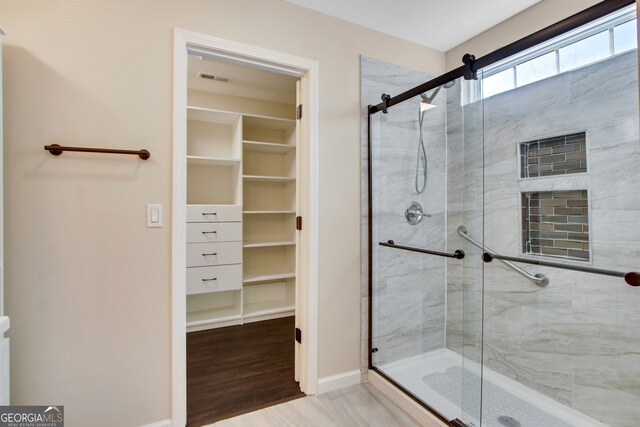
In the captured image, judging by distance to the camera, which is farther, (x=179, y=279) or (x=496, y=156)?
(x=496, y=156)

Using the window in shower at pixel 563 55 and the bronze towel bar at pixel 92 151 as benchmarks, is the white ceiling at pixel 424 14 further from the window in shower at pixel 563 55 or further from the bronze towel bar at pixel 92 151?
the bronze towel bar at pixel 92 151

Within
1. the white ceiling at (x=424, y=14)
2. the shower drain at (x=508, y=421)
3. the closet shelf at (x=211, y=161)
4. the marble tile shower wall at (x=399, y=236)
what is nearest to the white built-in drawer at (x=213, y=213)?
the closet shelf at (x=211, y=161)

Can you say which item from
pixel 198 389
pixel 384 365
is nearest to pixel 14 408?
pixel 198 389

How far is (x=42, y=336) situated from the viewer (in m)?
1.42

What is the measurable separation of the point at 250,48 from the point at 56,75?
3.19ft

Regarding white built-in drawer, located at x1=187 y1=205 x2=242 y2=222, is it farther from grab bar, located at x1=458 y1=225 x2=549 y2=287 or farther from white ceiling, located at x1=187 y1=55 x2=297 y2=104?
grab bar, located at x1=458 y1=225 x2=549 y2=287

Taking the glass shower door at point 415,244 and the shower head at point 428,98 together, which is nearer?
the shower head at point 428,98

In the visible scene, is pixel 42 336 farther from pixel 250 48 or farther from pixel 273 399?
pixel 250 48

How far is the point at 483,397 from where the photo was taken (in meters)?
1.65

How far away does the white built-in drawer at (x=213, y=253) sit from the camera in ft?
9.99

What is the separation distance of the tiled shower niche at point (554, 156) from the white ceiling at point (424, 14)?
96 cm

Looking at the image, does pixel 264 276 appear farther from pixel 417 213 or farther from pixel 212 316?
pixel 417 213

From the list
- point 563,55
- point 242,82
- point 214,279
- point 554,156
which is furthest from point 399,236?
point 242,82

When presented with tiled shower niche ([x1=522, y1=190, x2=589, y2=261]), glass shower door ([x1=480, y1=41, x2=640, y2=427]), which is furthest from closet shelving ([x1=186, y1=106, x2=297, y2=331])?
tiled shower niche ([x1=522, y1=190, x2=589, y2=261])
